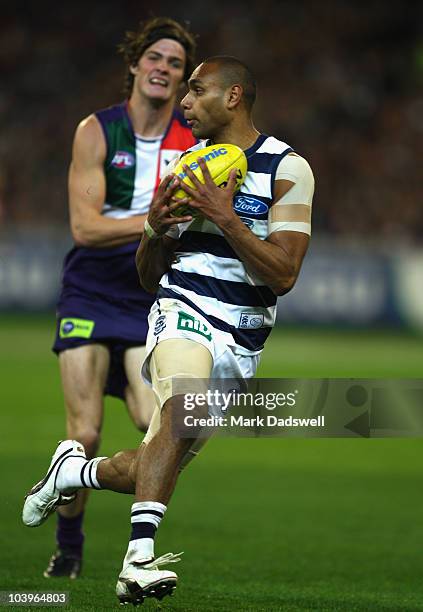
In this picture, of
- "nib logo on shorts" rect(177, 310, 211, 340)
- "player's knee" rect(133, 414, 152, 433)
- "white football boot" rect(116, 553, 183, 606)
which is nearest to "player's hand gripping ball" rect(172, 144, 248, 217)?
"nib logo on shorts" rect(177, 310, 211, 340)

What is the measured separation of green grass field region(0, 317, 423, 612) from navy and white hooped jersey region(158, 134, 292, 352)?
126cm

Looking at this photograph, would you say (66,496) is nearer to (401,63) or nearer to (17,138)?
(17,138)

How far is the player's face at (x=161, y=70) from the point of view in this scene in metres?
7.13

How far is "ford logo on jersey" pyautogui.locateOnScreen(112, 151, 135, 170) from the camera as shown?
23.3 ft

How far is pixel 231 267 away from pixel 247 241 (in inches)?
11.1

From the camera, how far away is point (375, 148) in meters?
26.0

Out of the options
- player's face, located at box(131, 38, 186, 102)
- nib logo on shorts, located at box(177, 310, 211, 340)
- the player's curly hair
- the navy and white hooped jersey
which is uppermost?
the player's curly hair

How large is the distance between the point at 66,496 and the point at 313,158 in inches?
806

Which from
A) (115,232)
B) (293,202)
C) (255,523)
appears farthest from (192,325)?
(255,523)

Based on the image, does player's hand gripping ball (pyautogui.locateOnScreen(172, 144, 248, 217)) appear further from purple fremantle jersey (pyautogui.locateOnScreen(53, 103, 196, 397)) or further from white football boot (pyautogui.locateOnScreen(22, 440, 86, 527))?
purple fremantle jersey (pyautogui.locateOnScreen(53, 103, 196, 397))

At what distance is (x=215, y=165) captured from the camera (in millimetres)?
5129

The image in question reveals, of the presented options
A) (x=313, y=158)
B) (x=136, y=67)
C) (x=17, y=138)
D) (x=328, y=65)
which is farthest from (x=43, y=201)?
(x=136, y=67)

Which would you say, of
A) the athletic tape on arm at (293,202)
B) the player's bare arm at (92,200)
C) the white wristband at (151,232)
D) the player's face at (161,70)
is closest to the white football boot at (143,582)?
the white wristband at (151,232)

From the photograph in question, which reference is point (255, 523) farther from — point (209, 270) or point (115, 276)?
point (209, 270)
